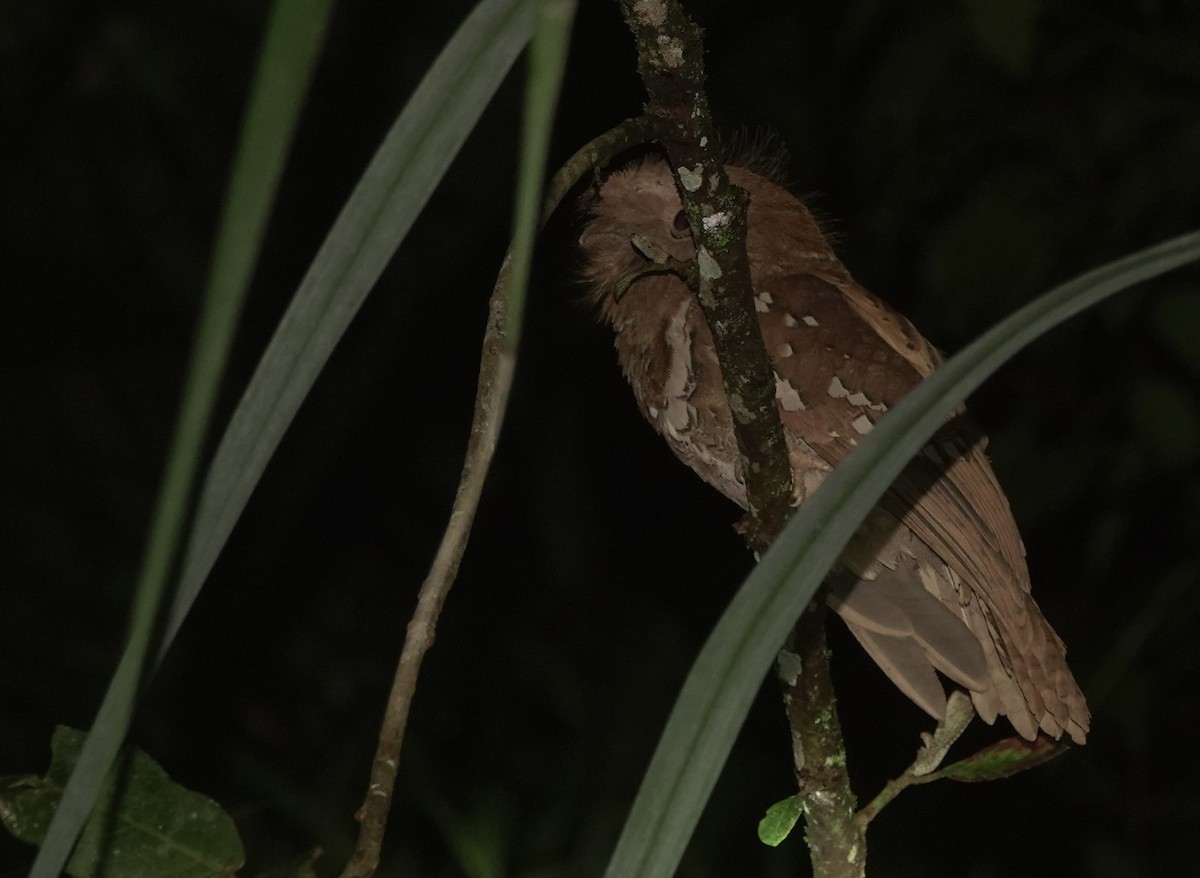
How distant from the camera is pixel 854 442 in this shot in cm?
175

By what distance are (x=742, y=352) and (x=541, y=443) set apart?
233 centimetres

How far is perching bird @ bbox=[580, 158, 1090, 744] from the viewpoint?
66.9 inches

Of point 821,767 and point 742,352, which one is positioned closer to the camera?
point 742,352

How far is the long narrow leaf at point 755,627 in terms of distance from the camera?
21.8 inches

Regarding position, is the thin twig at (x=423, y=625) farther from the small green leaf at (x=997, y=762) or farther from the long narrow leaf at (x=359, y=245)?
the small green leaf at (x=997, y=762)

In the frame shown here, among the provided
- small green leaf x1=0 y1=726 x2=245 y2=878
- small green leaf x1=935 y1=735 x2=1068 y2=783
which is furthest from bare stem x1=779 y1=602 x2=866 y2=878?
small green leaf x1=0 y1=726 x2=245 y2=878

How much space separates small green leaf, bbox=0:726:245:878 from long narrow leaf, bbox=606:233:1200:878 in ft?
1.53

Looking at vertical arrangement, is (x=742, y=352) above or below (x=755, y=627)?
above

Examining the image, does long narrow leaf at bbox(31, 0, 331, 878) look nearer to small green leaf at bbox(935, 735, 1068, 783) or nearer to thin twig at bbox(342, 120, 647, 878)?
thin twig at bbox(342, 120, 647, 878)

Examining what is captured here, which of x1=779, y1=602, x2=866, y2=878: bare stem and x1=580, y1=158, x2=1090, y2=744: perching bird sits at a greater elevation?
x1=580, y1=158, x2=1090, y2=744: perching bird

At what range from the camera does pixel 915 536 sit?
1.88m

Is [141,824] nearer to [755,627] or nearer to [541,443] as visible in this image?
[755,627]

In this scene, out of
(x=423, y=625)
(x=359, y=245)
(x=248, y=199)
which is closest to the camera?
(x=248, y=199)

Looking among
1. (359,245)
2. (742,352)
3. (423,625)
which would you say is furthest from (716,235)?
(359,245)
